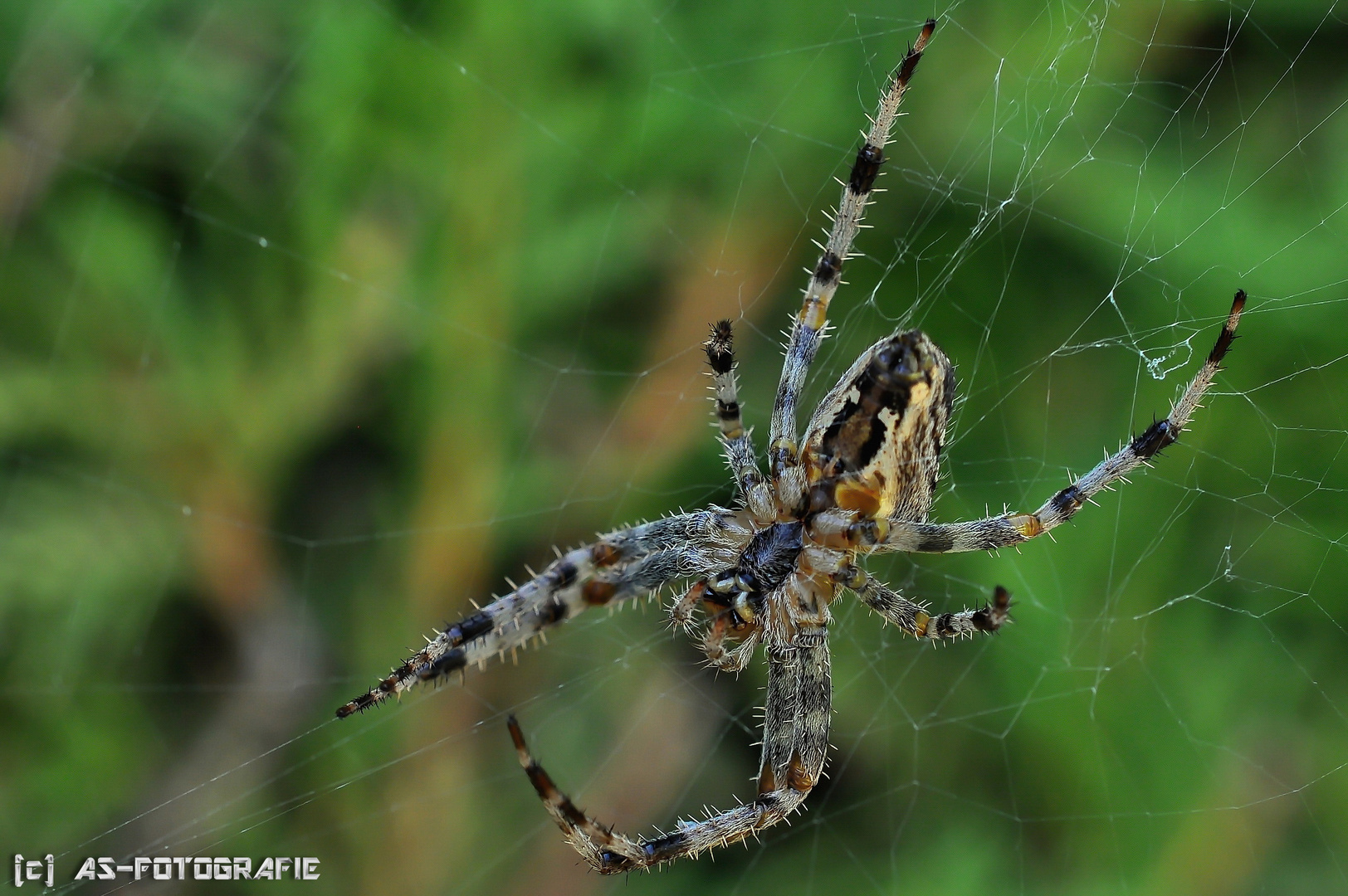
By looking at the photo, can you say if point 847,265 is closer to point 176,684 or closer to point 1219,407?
point 1219,407

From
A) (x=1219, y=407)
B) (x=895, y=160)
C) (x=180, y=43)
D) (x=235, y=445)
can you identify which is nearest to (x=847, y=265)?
(x=895, y=160)

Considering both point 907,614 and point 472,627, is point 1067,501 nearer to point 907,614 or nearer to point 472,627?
point 907,614

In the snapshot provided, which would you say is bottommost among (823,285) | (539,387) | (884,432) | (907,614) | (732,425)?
(907,614)

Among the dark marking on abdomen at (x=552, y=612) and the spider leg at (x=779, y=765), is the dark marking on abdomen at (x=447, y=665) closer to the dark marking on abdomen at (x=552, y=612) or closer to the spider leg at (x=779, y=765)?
the dark marking on abdomen at (x=552, y=612)

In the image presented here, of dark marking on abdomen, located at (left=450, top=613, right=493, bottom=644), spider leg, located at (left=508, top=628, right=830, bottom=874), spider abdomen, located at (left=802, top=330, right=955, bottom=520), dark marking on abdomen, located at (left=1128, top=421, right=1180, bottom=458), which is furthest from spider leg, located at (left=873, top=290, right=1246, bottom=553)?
dark marking on abdomen, located at (left=450, top=613, right=493, bottom=644)

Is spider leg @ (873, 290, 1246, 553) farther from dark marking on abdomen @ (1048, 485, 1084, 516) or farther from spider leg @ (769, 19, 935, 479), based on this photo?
spider leg @ (769, 19, 935, 479)

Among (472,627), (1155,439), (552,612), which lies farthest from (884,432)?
(472,627)

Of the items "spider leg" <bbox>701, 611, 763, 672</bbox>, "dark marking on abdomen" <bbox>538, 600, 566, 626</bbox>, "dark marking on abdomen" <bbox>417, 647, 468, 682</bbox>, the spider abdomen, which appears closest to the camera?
"dark marking on abdomen" <bbox>417, 647, 468, 682</bbox>

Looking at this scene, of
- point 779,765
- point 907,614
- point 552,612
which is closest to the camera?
point 552,612
